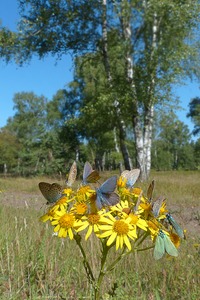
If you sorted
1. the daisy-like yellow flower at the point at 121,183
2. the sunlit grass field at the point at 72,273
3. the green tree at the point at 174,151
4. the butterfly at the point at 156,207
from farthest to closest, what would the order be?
the green tree at the point at 174,151 < the sunlit grass field at the point at 72,273 < the daisy-like yellow flower at the point at 121,183 < the butterfly at the point at 156,207

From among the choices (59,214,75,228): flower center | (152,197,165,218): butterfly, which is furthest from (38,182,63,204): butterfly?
(152,197,165,218): butterfly

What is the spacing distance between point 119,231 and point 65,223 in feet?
0.57

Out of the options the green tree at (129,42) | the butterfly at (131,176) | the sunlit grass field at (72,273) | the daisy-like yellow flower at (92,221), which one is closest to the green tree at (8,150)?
the green tree at (129,42)

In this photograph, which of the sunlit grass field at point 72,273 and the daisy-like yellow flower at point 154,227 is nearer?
the daisy-like yellow flower at point 154,227

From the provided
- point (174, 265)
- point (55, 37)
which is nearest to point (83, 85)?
point (55, 37)

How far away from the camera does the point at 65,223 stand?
109 cm

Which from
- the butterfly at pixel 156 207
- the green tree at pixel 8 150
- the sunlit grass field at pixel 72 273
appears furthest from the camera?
the green tree at pixel 8 150

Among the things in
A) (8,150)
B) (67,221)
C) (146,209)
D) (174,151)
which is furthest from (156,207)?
(174,151)

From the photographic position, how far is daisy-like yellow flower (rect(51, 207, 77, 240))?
1074 mm

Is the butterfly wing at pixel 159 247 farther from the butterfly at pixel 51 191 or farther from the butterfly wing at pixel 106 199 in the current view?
the butterfly at pixel 51 191

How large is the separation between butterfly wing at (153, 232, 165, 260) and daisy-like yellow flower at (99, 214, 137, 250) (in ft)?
0.26

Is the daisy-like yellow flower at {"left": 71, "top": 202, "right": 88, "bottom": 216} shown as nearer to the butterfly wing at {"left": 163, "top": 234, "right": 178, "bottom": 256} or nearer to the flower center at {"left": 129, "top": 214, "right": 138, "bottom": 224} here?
the flower center at {"left": 129, "top": 214, "right": 138, "bottom": 224}

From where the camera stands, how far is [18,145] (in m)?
45.3

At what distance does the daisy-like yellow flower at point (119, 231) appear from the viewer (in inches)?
40.2
